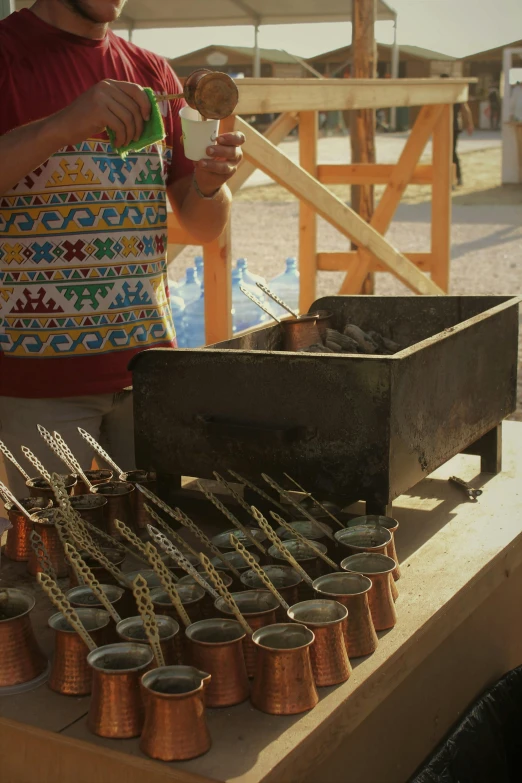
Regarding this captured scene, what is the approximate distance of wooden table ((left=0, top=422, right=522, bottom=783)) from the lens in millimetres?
1274

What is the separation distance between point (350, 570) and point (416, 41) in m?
6.17

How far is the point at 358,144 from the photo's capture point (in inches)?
362

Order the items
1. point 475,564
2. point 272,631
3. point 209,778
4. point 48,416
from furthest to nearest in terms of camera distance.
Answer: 1. point 48,416
2. point 475,564
3. point 272,631
4. point 209,778

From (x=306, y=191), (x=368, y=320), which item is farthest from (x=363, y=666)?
(x=306, y=191)

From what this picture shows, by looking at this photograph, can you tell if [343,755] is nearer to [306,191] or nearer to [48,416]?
[48,416]

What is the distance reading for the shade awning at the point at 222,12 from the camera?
582 centimetres

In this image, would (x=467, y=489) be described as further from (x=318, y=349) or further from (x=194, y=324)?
(x=194, y=324)

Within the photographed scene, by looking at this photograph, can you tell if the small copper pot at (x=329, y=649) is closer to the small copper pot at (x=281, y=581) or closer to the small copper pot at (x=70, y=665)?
the small copper pot at (x=281, y=581)

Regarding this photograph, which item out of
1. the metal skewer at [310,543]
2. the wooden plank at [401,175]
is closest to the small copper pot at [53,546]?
the metal skewer at [310,543]

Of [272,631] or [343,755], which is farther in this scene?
[343,755]

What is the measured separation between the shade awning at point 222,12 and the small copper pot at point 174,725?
5.13 m

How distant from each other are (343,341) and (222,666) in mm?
1251

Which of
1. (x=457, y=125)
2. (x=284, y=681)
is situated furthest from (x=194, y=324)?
(x=457, y=125)

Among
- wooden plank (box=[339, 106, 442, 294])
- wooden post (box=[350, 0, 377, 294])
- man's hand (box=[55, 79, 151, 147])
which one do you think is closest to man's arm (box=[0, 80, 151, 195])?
man's hand (box=[55, 79, 151, 147])
